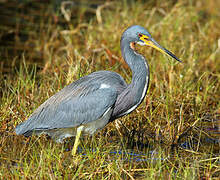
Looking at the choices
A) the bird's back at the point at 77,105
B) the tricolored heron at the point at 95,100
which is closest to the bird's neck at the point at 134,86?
the tricolored heron at the point at 95,100

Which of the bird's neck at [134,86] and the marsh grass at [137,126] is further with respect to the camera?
the bird's neck at [134,86]

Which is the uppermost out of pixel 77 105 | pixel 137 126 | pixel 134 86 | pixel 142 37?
pixel 142 37

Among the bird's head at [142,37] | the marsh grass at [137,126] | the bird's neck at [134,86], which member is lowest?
the marsh grass at [137,126]

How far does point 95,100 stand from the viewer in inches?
216

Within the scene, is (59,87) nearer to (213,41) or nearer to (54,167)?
(54,167)

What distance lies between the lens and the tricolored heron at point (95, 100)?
5.48 m

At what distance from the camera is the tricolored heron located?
548 cm

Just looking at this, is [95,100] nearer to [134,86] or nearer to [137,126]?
[134,86]

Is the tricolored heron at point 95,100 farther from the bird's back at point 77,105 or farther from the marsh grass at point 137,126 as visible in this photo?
the marsh grass at point 137,126

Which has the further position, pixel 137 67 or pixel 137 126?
pixel 137 126

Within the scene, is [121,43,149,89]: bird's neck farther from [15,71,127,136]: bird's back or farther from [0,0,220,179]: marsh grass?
[0,0,220,179]: marsh grass

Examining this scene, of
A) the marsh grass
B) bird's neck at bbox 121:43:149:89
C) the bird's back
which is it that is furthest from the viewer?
bird's neck at bbox 121:43:149:89

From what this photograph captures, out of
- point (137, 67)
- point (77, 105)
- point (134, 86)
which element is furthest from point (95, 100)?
point (137, 67)

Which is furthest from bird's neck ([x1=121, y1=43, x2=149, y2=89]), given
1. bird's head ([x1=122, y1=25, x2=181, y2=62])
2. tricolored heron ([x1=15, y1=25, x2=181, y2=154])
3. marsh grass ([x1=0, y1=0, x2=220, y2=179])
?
marsh grass ([x1=0, y1=0, x2=220, y2=179])
